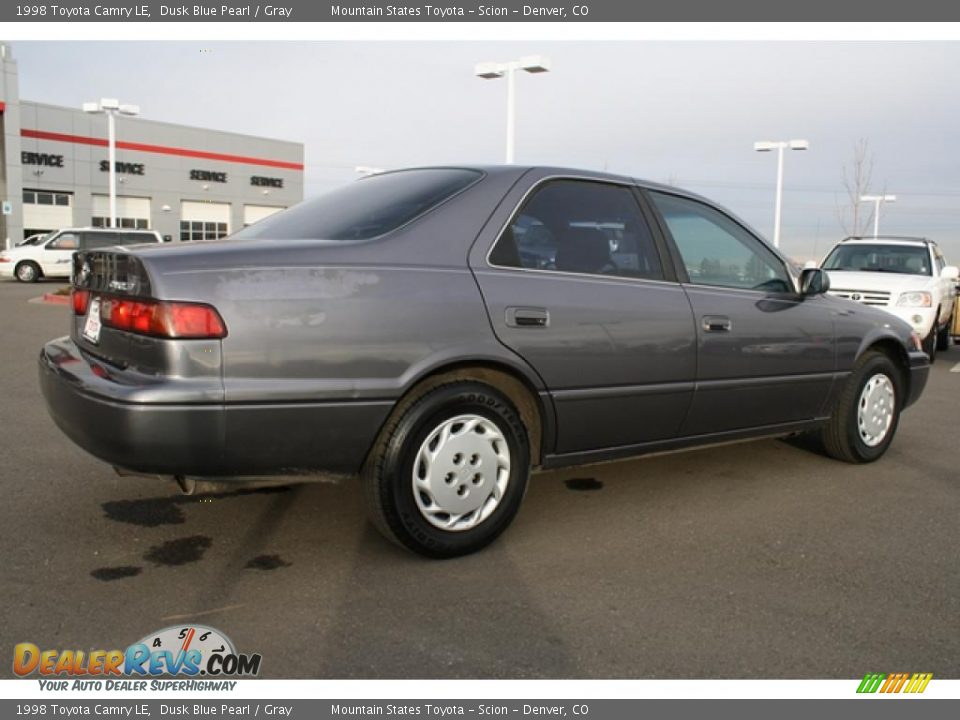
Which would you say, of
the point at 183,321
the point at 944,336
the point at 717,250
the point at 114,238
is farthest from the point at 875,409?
the point at 114,238

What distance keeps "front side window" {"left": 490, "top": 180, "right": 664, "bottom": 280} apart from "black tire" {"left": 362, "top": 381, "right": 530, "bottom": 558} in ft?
1.97

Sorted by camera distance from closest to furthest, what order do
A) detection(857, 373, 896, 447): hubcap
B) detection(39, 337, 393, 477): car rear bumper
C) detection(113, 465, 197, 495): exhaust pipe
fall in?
detection(39, 337, 393, 477): car rear bumper
detection(113, 465, 197, 495): exhaust pipe
detection(857, 373, 896, 447): hubcap

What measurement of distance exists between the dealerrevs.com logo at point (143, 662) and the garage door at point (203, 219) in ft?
155

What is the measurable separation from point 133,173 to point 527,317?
151ft

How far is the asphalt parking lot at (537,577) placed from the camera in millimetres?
2617

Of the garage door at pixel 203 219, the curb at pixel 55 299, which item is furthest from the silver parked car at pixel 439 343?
the garage door at pixel 203 219

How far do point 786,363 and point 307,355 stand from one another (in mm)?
2760

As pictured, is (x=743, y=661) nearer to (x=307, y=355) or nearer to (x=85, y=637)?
(x=307, y=355)

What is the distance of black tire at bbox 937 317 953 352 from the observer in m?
12.6

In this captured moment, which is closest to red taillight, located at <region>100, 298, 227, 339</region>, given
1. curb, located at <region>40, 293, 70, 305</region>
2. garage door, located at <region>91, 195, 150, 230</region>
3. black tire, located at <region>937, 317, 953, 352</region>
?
black tire, located at <region>937, 317, 953, 352</region>

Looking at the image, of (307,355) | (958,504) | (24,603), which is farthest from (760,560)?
(24,603)

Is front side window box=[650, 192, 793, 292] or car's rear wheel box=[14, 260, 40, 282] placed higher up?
front side window box=[650, 192, 793, 292]

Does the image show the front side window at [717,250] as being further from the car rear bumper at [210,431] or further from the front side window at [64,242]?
the front side window at [64,242]

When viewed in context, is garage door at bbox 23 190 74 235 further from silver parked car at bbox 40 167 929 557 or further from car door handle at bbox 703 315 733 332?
car door handle at bbox 703 315 733 332
